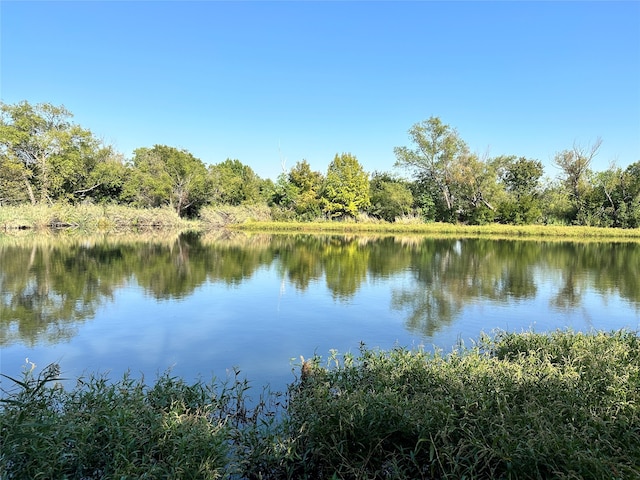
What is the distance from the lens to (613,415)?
12.7ft

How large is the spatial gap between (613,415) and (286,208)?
42124 mm

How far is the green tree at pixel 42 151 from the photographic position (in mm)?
36000

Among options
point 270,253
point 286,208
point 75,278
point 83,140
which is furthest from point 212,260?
point 83,140

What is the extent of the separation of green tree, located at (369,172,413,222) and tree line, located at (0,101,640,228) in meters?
0.11

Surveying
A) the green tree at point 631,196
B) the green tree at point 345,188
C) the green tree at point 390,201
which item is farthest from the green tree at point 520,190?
the green tree at point 345,188

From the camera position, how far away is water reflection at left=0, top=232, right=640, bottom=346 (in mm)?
9305

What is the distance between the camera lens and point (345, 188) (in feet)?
144

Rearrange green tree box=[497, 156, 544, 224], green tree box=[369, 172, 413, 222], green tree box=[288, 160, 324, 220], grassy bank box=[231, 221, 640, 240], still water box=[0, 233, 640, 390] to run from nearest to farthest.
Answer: still water box=[0, 233, 640, 390] < grassy bank box=[231, 221, 640, 240] < green tree box=[497, 156, 544, 224] < green tree box=[288, 160, 324, 220] < green tree box=[369, 172, 413, 222]

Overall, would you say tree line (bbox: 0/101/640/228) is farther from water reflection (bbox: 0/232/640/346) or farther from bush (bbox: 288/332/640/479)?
bush (bbox: 288/332/640/479)


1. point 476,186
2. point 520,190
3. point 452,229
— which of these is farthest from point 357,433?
point 520,190

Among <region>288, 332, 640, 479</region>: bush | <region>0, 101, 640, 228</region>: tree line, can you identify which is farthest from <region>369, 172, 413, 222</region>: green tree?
<region>288, 332, 640, 479</region>: bush

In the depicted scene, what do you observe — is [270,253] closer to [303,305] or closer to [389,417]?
[303,305]

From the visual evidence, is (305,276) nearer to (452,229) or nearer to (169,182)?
(452,229)

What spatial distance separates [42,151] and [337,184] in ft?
90.1
